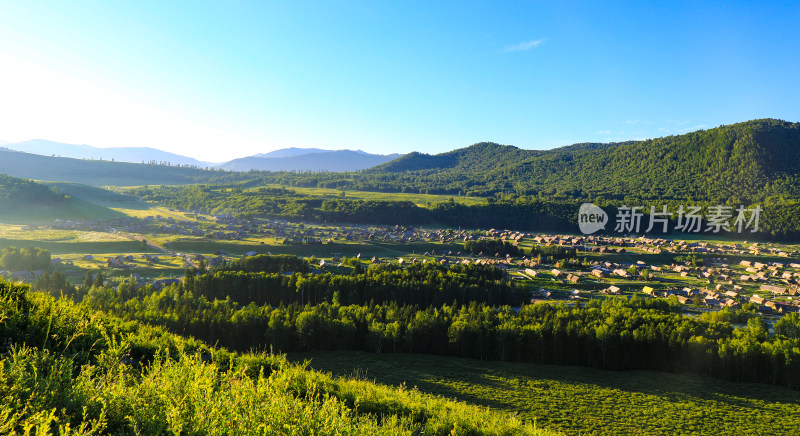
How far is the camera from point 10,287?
12844 mm

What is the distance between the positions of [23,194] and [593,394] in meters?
180

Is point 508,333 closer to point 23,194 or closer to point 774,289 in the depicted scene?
point 774,289

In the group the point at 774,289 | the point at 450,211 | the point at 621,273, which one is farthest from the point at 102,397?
the point at 450,211

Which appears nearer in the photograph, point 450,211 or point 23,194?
point 23,194

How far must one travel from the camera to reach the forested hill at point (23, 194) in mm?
126562

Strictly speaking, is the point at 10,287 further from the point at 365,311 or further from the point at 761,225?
the point at 761,225

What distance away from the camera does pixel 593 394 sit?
33469 millimetres

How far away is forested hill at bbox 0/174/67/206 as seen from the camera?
12656 cm

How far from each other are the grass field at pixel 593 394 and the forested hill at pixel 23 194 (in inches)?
5911

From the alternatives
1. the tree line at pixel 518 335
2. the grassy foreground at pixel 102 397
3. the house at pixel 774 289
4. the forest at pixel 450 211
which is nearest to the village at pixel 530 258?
the house at pixel 774 289

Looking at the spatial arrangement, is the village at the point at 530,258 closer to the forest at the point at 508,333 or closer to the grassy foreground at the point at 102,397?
the forest at the point at 508,333

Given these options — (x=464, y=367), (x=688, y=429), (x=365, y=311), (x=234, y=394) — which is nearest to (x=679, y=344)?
(x=688, y=429)

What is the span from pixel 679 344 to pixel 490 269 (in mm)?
37306

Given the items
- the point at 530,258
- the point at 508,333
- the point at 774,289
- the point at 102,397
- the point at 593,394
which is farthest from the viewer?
the point at 530,258
